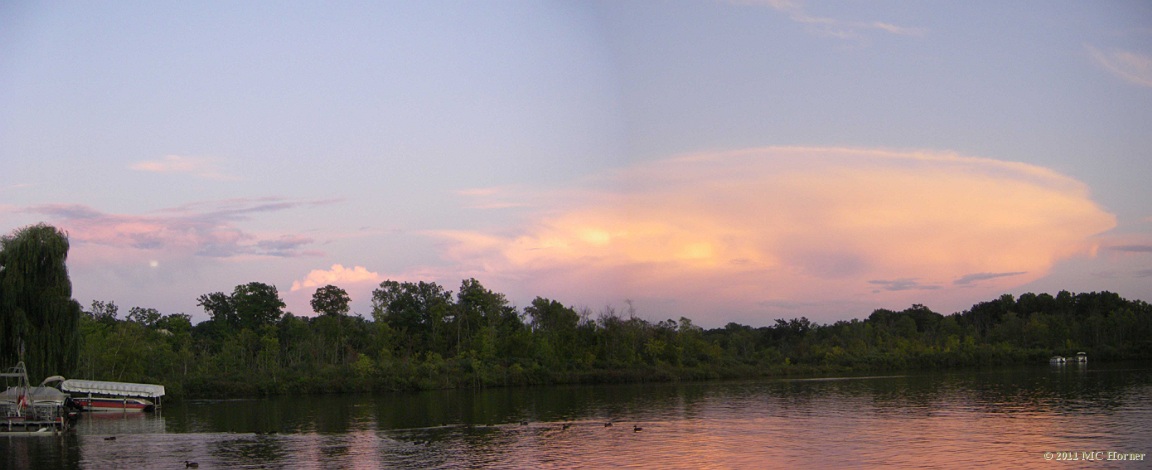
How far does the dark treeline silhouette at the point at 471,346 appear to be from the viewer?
95.4m

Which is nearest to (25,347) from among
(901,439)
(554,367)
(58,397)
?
(58,397)

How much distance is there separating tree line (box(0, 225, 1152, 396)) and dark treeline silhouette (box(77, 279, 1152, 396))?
0.66 feet

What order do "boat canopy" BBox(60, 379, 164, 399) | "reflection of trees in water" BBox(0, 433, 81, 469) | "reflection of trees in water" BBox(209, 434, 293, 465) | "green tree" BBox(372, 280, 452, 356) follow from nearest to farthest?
"reflection of trees in water" BBox(0, 433, 81, 469)
"reflection of trees in water" BBox(209, 434, 293, 465)
"boat canopy" BBox(60, 379, 164, 399)
"green tree" BBox(372, 280, 452, 356)

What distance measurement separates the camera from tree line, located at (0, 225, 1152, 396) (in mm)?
95000

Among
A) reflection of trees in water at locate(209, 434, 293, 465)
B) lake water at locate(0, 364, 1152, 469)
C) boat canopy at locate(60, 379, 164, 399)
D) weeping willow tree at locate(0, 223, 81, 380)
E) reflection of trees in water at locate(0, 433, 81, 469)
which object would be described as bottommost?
lake water at locate(0, 364, 1152, 469)

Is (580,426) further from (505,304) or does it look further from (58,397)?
(505,304)

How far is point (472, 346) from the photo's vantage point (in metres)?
116

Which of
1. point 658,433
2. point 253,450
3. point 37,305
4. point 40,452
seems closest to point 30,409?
point 37,305

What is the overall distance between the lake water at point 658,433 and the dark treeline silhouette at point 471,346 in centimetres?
1985

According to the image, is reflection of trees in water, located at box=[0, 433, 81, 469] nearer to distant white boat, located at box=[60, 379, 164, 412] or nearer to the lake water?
the lake water

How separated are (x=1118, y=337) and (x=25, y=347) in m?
144

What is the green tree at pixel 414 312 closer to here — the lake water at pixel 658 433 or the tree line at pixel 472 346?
the tree line at pixel 472 346

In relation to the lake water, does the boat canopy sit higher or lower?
higher

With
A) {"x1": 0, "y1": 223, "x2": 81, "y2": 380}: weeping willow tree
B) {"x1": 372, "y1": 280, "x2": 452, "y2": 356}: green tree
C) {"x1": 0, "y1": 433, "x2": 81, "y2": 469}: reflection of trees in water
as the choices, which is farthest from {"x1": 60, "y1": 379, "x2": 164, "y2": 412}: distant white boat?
{"x1": 372, "y1": 280, "x2": 452, "y2": 356}: green tree
